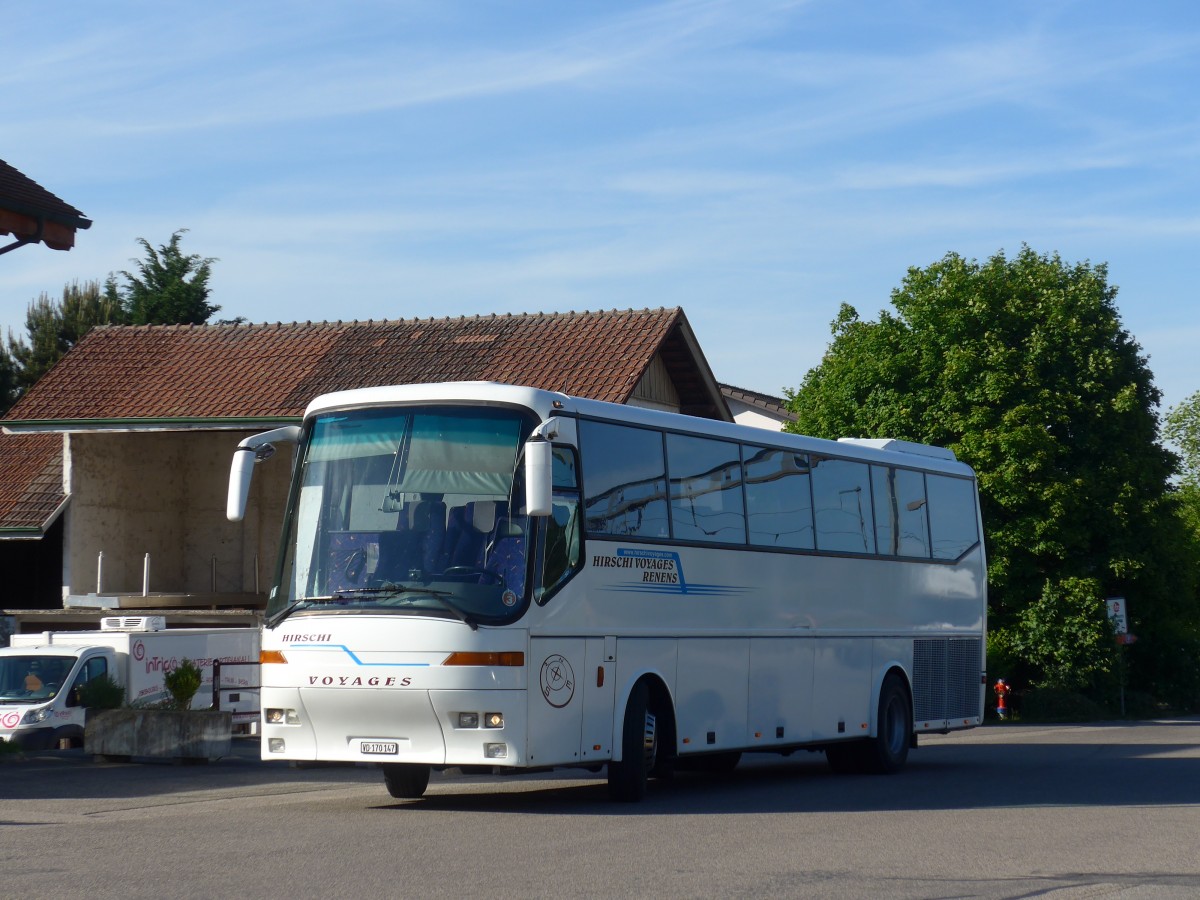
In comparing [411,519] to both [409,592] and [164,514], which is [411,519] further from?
[164,514]

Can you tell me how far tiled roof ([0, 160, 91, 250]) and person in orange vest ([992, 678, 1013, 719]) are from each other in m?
30.0

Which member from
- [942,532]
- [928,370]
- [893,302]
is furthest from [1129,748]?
Answer: [893,302]

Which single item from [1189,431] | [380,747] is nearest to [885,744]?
[380,747]

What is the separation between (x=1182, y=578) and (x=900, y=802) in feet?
118

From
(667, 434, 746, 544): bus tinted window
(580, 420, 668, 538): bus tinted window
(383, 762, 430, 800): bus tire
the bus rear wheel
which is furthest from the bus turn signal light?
the bus rear wheel

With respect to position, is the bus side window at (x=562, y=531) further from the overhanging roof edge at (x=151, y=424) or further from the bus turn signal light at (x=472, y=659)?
the overhanging roof edge at (x=151, y=424)

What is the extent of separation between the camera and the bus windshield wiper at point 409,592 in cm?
1334

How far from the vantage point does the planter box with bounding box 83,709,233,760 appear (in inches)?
803

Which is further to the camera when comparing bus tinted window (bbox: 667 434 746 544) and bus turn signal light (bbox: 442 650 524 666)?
bus tinted window (bbox: 667 434 746 544)

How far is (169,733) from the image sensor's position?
20547 mm

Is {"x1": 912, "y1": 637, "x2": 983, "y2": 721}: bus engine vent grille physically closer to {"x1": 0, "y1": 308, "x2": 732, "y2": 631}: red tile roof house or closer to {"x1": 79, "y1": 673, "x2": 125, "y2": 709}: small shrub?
{"x1": 0, "y1": 308, "x2": 732, "y2": 631}: red tile roof house

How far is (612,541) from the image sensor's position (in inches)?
580

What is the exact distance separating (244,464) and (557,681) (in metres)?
3.11

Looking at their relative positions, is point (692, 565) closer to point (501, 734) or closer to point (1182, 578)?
point (501, 734)
